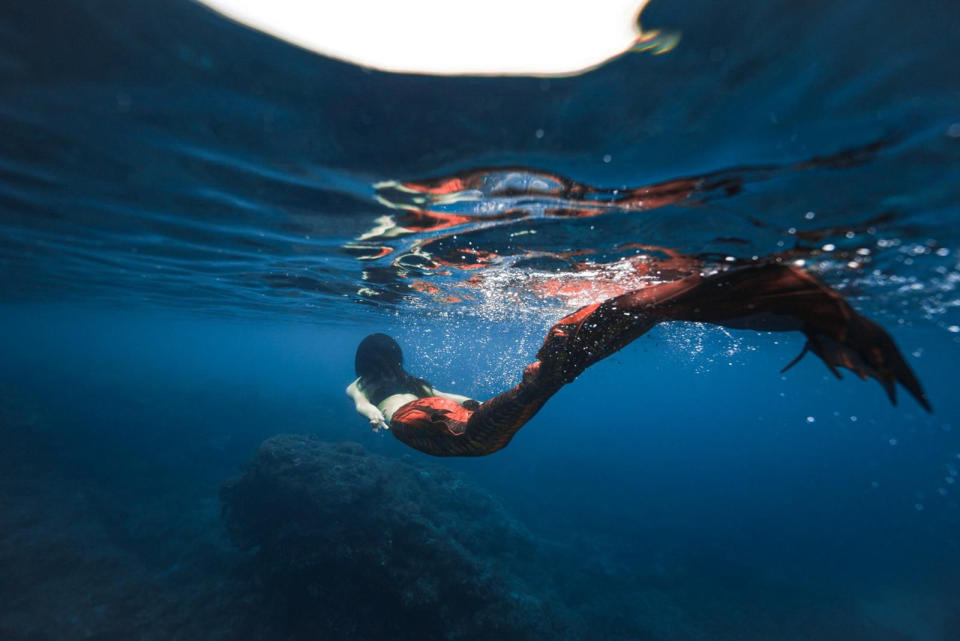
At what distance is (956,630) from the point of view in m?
19.8

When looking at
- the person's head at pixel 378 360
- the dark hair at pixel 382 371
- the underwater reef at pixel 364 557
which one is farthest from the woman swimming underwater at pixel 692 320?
the underwater reef at pixel 364 557

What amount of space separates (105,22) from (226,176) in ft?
10.9

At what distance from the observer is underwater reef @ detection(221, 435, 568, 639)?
10.8 metres

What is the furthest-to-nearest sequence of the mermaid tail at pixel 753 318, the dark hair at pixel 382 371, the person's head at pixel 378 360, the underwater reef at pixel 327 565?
1. the underwater reef at pixel 327 565
2. the person's head at pixel 378 360
3. the dark hair at pixel 382 371
4. the mermaid tail at pixel 753 318

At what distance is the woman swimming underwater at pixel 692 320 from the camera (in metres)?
3.04

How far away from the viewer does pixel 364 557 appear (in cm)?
1168

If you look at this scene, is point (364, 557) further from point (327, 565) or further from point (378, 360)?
point (378, 360)

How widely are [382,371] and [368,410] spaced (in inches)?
46.1

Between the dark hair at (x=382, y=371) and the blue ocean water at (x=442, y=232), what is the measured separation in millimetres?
2931

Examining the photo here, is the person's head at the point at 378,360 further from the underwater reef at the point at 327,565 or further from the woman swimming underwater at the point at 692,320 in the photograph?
the underwater reef at the point at 327,565

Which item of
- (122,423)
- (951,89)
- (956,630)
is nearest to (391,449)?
(122,423)

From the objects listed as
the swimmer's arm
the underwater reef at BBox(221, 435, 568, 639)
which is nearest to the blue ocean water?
the underwater reef at BBox(221, 435, 568, 639)

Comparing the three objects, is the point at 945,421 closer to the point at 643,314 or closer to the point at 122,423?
the point at 643,314

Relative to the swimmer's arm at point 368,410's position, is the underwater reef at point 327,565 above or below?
below
